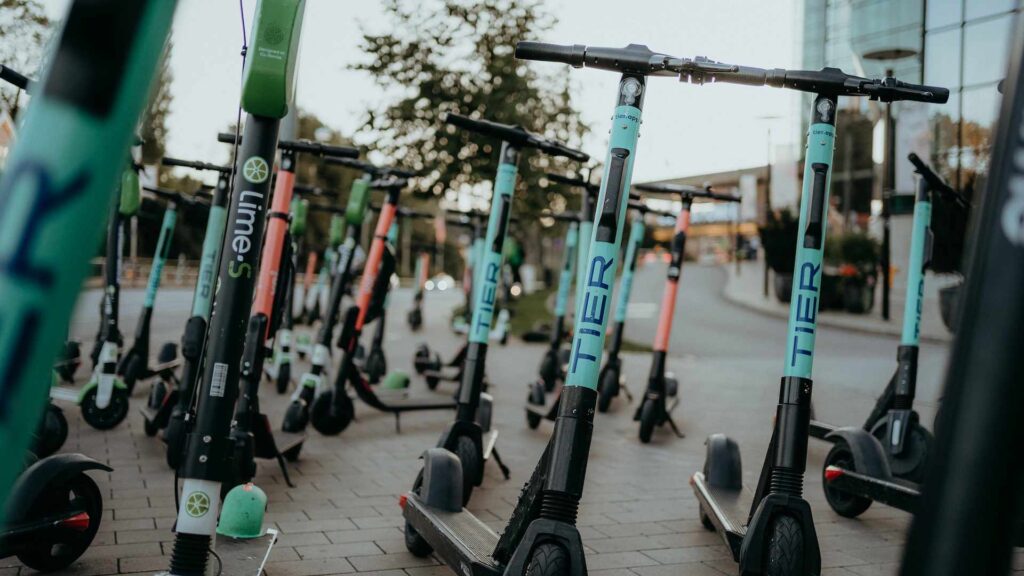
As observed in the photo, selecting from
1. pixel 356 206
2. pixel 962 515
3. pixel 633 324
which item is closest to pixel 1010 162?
pixel 962 515

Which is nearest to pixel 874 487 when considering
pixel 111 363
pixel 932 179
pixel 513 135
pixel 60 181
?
pixel 932 179

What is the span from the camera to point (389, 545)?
12.6 feet

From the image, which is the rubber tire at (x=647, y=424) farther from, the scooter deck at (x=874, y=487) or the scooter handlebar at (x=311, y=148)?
the scooter handlebar at (x=311, y=148)

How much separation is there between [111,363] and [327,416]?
1.46 metres

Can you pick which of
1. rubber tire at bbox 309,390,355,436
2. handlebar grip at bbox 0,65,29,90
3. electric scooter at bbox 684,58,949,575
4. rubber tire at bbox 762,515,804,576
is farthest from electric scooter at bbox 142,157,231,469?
rubber tire at bbox 762,515,804,576

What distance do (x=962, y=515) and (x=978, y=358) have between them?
186mm

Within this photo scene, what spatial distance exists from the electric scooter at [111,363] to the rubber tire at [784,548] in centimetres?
453

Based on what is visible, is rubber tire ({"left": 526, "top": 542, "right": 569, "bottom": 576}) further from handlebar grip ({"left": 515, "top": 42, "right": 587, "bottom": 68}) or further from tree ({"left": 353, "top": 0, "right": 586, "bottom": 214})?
tree ({"left": 353, "top": 0, "right": 586, "bottom": 214})

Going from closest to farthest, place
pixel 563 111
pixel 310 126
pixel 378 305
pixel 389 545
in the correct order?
pixel 389 545 → pixel 378 305 → pixel 563 111 → pixel 310 126

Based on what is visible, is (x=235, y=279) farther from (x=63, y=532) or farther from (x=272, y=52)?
(x=63, y=532)

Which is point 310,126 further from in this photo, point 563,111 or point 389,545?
point 389,545

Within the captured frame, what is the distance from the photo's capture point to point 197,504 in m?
2.47

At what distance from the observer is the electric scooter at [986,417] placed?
1023 mm

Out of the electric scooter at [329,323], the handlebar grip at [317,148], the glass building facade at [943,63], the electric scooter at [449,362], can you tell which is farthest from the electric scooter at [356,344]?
the glass building facade at [943,63]
